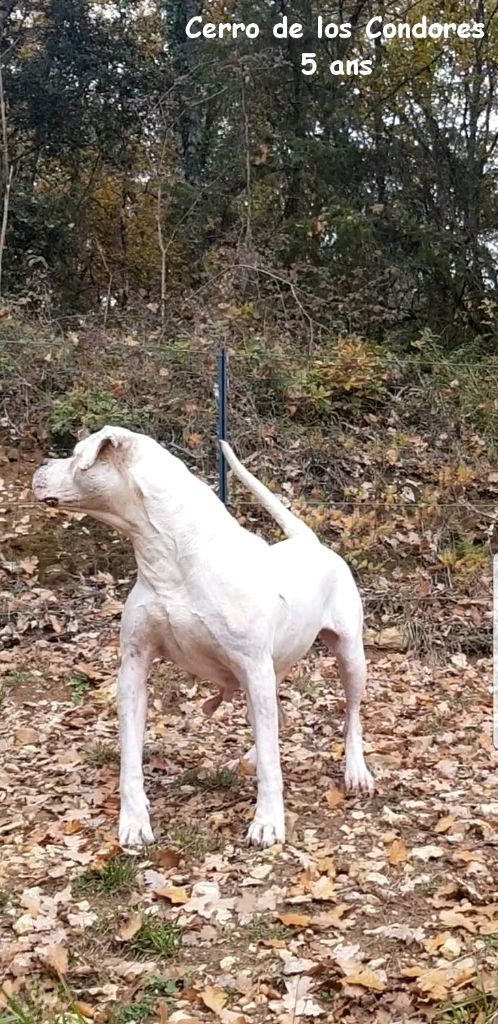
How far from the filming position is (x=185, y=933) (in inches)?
134

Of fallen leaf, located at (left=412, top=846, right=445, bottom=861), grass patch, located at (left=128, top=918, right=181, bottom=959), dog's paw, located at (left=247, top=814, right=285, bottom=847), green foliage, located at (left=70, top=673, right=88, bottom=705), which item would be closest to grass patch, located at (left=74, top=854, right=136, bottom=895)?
grass patch, located at (left=128, top=918, right=181, bottom=959)

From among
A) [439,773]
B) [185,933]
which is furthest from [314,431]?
[185,933]

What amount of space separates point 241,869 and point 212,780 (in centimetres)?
91

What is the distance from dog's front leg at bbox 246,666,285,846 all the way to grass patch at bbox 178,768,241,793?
64cm

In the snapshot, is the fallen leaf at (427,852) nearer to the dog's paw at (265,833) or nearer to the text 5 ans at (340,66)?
the dog's paw at (265,833)

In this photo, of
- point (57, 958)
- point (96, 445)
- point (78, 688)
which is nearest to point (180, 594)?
point (96, 445)

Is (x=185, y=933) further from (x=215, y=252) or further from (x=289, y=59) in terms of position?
(x=289, y=59)

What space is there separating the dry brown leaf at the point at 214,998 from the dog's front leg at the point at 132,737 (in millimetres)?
1006

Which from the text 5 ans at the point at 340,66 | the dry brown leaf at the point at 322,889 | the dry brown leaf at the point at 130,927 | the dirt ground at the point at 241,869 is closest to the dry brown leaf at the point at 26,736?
the dirt ground at the point at 241,869

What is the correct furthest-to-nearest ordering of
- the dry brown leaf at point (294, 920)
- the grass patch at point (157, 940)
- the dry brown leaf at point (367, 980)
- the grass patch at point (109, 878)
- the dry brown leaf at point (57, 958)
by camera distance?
the grass patch at point (109, 878)
the dry brown leaf at point (294, 920)
the grass patch at point (157, 940)
the dry brown leaf at point (57, 958)
the dry brown leaf at point (367, 980)

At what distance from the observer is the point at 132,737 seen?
407 cm

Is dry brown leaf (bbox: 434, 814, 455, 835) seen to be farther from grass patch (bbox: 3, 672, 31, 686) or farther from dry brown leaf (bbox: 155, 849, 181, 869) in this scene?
grass patch (bbox: 3, 672, 31, 686)

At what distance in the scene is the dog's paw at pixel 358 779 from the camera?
4578 mm

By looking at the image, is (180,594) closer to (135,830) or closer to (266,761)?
(266,761)
